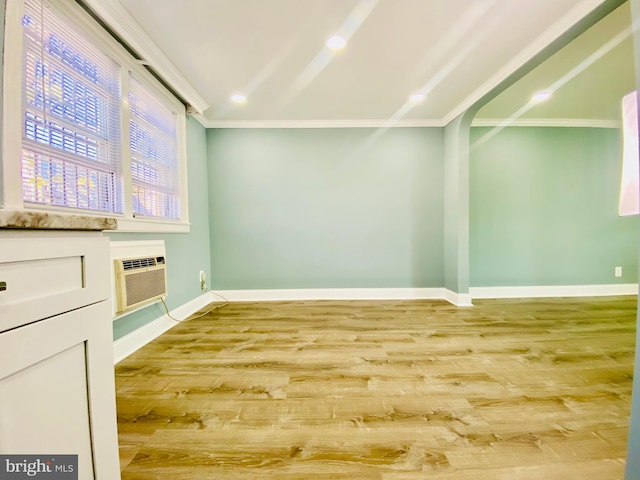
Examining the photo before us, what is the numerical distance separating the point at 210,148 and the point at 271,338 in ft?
A: 8.23

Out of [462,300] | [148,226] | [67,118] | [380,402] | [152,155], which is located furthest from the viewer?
[462,300]

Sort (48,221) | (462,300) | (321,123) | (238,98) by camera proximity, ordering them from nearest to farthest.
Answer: (48,221) → (238,98) → (462,300) → (321,123)

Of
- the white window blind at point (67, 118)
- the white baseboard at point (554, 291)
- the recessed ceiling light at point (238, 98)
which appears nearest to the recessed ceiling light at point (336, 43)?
the recessed ceiling light at point (238, 98)

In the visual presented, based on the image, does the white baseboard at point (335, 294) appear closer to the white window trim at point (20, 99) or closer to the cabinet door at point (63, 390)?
the white window trim at point (20, 99)

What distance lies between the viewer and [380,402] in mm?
1289

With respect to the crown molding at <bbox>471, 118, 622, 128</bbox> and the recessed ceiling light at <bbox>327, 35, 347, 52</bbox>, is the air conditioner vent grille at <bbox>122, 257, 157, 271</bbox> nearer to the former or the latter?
the recessed ceiling light at <bbox>327, 35, 347, 52</bbox>

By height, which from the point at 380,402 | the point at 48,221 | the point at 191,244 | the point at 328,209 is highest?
the point at 328,209

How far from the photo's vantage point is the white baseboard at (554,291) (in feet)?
10.6

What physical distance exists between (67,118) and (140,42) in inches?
→ 33.1

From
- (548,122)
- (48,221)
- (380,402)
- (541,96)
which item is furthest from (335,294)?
(548,122)

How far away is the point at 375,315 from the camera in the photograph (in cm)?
263

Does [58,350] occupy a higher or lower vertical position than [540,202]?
lower

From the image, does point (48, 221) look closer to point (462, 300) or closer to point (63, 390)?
point (63, 390)

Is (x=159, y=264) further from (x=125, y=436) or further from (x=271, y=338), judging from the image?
(x=125, y=436)
